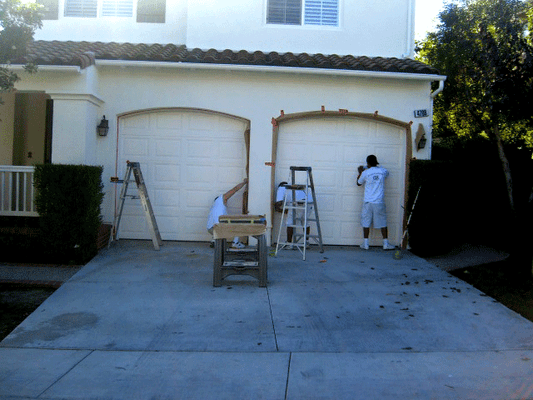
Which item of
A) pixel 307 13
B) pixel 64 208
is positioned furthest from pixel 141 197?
pixel 307 13

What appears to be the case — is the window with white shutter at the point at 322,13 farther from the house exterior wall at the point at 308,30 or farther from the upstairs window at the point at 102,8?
the upstairs window at the point at 102,8

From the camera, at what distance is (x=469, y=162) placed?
39.3 ft

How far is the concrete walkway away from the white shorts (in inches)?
62.1

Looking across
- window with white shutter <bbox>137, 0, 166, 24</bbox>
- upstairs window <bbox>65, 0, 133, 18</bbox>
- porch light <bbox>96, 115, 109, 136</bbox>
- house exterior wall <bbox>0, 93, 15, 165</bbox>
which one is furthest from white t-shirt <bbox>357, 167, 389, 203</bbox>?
house exterior wall <bbox>0, 93, 15, 165</bbox>

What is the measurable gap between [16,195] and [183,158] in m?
2.96

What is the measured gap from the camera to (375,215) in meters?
10.8

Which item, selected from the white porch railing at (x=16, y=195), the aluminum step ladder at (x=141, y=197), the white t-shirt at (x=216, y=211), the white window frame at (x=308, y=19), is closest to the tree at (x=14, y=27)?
the white porch railing at (x=16, y=195)

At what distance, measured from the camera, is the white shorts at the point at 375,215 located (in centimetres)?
1081

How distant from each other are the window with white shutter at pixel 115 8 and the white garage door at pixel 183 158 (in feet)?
10.8

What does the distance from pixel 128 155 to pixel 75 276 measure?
3.18 m

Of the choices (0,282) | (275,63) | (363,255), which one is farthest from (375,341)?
(275,63)

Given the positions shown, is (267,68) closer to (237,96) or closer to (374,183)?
(237,96)

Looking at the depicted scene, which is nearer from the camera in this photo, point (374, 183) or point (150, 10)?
point (374, 183)

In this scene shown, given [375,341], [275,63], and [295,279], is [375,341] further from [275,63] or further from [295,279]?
[275,63]
